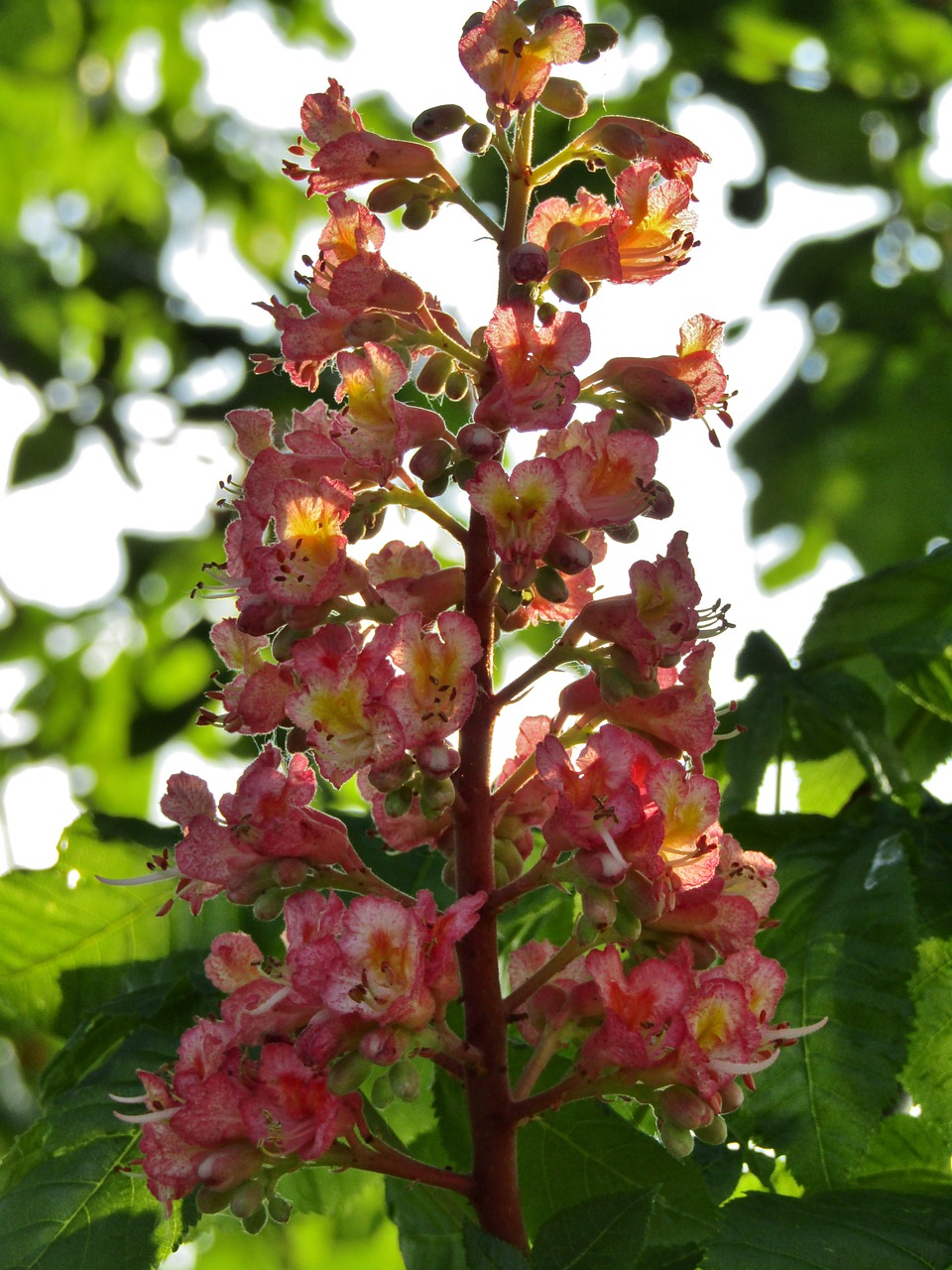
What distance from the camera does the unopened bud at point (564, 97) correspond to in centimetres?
164

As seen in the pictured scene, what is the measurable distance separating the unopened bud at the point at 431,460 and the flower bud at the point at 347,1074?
0.57 meters

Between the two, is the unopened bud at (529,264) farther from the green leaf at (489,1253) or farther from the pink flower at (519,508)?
the green leaf at (489,1253)

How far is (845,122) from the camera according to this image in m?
3.96

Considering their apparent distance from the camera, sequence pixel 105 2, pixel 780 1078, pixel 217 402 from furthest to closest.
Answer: pixel 105 2
pixel 217 402
pixel 780 1078

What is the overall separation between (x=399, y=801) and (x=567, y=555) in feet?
0.95

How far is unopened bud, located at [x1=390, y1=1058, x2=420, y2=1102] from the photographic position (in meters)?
1.35

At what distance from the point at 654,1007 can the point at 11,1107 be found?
197 inches

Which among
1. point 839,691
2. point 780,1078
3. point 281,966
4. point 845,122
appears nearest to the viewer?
point 281,966

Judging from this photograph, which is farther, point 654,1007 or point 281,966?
point 281,966

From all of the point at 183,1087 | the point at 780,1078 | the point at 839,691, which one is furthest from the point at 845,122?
the point at 183,1087

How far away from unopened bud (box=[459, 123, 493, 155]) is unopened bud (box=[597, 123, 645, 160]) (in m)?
0.13

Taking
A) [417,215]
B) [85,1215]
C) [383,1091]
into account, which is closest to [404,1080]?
[383,1091]

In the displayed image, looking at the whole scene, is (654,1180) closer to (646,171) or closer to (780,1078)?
(780,1078)

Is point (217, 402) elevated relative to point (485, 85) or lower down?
elevated
